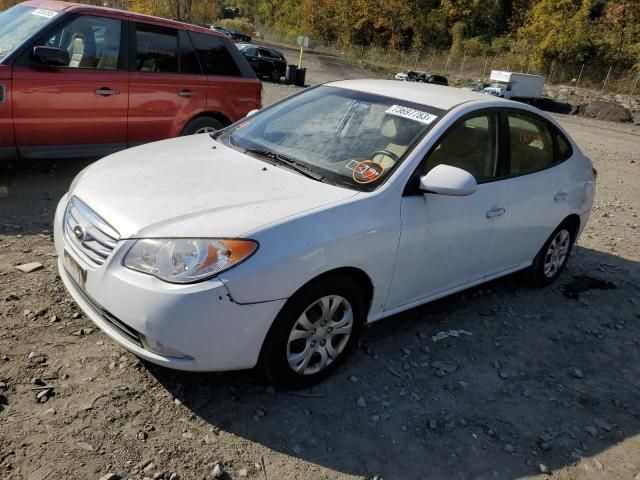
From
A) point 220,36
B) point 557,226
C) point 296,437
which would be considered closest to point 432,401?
point 296,437

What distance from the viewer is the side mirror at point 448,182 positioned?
3.13 metres

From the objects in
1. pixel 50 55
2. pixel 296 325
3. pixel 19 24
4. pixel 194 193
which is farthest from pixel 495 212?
pixel 19 24

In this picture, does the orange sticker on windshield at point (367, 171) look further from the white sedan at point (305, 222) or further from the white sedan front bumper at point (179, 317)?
the white sedan front bumper at point (179, 317)

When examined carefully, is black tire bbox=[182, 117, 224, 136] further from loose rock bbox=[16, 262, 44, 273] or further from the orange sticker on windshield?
the orange sticker on windshield

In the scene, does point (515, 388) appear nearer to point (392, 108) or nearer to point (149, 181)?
point (392, 108)

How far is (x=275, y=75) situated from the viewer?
84.6 ft

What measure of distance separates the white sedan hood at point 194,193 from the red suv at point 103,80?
7.74 feet

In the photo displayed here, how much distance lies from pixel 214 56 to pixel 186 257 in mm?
4895

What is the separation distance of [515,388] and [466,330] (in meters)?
0.67

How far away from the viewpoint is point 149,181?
10.2ft

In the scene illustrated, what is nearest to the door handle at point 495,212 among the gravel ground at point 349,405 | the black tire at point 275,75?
the gravel ground at point 349,405

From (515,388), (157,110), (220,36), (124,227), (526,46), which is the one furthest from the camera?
(526,46)

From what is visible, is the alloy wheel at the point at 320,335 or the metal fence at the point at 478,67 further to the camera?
the metal fence at the point at 478,67

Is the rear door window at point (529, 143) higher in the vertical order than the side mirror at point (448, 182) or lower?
higher
